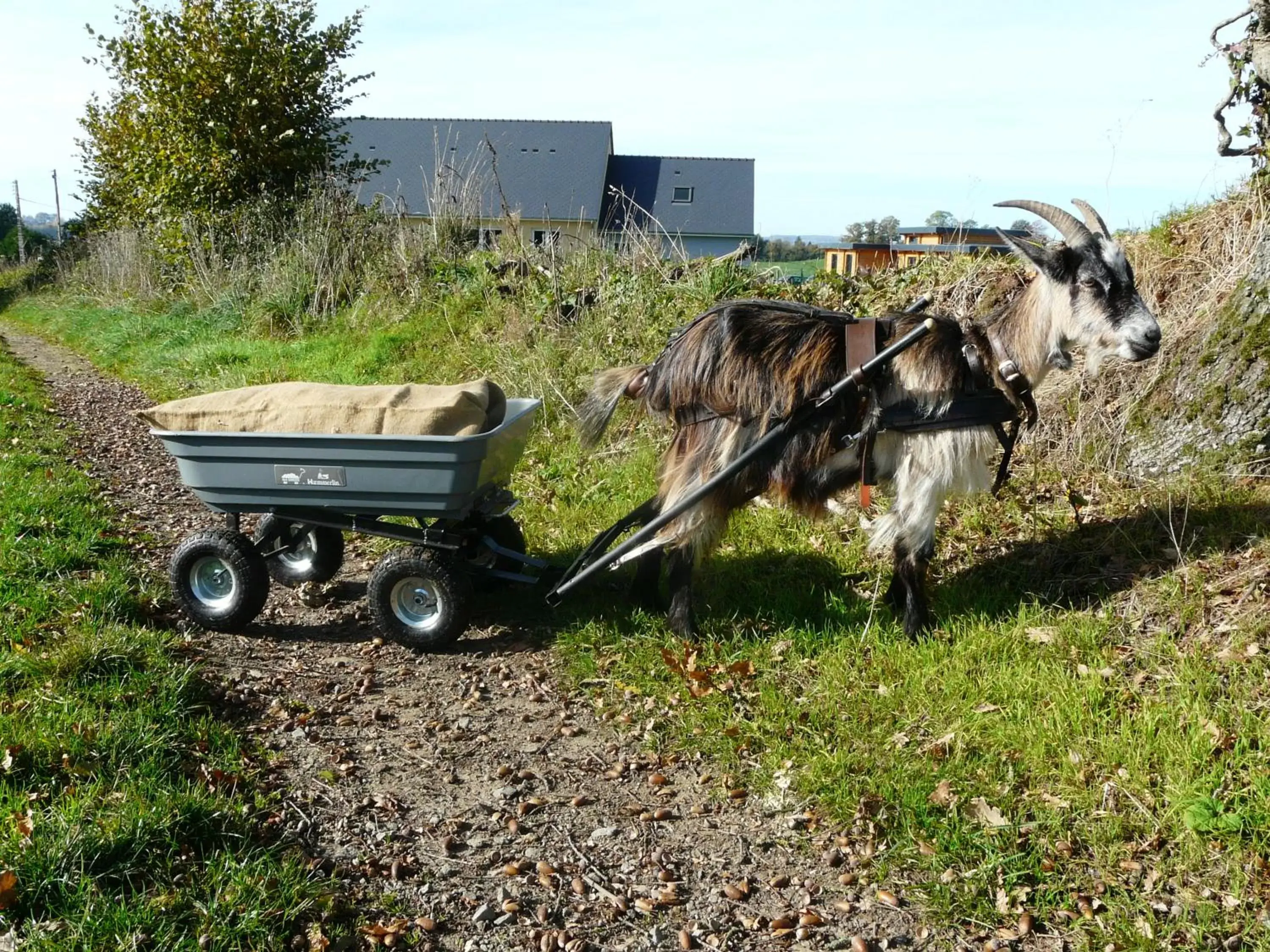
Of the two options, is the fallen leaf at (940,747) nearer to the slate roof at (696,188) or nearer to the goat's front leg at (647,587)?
the goat's front leg at (647,587)

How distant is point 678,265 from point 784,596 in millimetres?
4335

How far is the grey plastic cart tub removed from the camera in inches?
184

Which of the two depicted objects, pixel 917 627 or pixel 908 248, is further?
pixel 908 248

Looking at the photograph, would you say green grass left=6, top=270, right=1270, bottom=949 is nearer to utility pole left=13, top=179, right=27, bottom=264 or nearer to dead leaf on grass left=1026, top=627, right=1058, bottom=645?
dead leaf on grass left=1026, top=627, right=1058, bottom=645

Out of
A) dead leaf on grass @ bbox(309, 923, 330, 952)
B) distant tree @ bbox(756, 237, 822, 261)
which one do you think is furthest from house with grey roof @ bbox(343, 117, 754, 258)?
dead leaf on grass @ bbox(309, 923, 330, 952)

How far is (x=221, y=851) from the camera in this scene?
11.0 ft

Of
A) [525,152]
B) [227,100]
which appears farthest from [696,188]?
[227,100]

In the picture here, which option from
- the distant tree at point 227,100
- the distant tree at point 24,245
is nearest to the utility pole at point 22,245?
the distant tree at point 24,245

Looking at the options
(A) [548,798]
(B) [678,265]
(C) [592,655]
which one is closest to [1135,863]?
(A) [548,798]

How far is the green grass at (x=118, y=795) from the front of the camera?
2.97m

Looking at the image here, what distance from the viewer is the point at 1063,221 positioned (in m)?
4.48

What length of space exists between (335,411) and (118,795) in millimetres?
1932

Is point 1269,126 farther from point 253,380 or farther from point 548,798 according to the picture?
point 253,380

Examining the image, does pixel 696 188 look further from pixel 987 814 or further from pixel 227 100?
pixel 987 814
